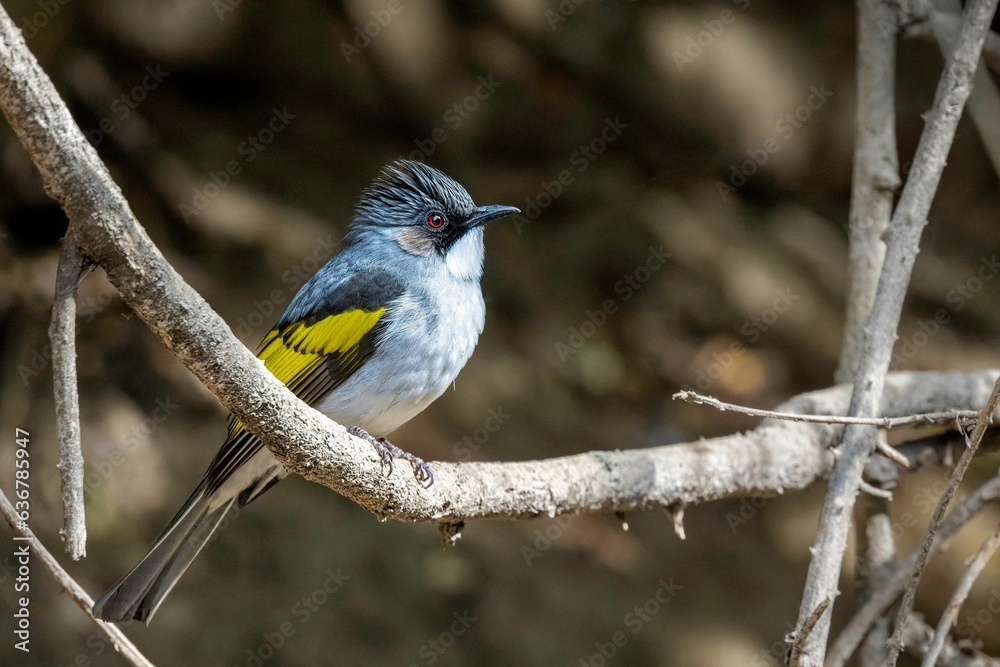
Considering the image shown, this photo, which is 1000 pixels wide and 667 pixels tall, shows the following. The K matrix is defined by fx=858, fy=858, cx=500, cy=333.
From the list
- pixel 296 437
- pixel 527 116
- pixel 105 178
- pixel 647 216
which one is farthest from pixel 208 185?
pixel 105 178

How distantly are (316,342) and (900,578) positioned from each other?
8.61 feet

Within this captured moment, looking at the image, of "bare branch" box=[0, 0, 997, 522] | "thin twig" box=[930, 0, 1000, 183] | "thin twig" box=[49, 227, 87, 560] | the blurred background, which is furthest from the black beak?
"thin twig" box=[49, 227, 87, 560]

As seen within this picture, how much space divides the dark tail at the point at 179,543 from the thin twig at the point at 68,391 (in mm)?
1360

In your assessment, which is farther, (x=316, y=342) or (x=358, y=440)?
(x=316, y=342)

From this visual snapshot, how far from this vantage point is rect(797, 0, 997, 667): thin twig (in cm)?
310

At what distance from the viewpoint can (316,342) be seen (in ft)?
11.8

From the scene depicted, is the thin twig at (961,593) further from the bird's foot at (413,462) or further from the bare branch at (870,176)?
the bird's foot at (413,462)

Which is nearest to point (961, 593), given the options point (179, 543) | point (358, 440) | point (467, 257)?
point (358, 440)

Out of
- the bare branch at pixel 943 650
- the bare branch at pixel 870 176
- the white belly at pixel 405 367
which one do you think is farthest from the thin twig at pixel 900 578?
the white belly at pixel 405 367

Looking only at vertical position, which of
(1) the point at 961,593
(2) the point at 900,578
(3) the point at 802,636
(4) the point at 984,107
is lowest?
(2) the point at 900,578

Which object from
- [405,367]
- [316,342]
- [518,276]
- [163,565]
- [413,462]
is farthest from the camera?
[518,276]

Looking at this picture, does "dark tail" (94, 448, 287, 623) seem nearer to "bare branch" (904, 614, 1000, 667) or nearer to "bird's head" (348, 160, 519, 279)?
"bird's head" (348, 160, 519, 279)

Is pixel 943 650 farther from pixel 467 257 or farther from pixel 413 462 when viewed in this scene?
pixel 467 257

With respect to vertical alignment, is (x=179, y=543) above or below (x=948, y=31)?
below
